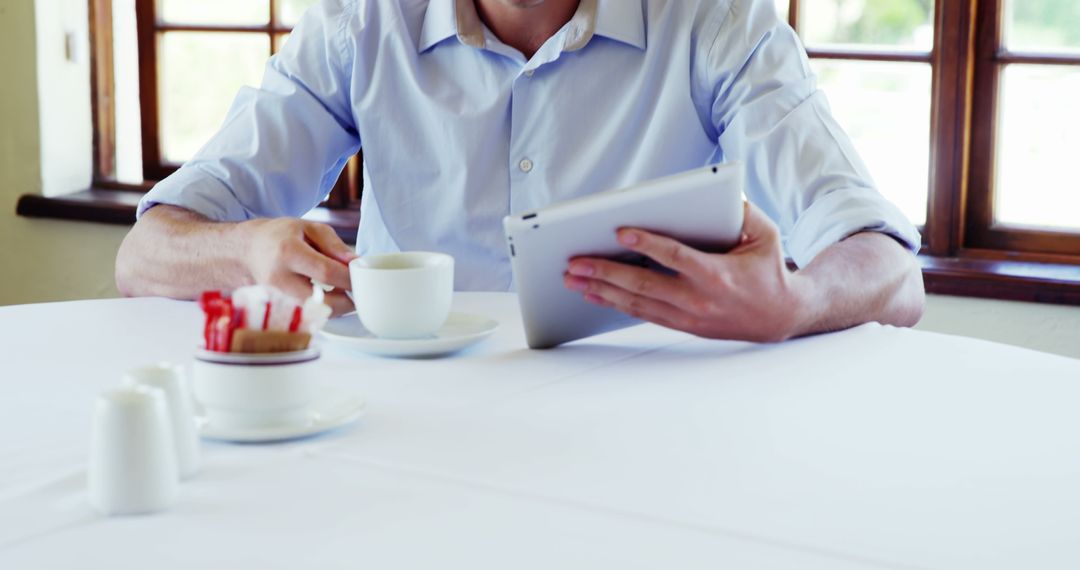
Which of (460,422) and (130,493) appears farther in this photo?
Answer: (460,422)

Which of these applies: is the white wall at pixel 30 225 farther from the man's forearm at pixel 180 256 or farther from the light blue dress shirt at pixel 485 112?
the man's forearm at pixel 180 256

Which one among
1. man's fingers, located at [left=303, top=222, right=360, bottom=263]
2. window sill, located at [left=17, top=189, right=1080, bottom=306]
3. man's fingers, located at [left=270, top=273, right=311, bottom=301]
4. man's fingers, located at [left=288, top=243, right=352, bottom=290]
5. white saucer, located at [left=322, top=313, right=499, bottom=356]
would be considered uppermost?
man's fingers, located at [left=303, top=222, right=360, bottom=263]

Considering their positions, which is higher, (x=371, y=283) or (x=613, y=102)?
(x=613, y=102)

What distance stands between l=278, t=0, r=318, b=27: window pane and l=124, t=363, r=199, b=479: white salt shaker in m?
2.07

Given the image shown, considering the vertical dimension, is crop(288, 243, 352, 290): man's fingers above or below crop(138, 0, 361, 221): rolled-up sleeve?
below

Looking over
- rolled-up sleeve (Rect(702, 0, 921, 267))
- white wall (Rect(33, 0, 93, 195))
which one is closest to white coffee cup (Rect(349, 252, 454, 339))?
rolled-up sleeve (Rect(702, 0, 921, 267))

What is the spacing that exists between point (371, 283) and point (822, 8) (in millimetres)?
1461

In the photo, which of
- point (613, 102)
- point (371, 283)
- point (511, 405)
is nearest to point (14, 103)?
point (613, 102)

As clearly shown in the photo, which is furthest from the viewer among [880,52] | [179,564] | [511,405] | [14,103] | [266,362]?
[14,103]

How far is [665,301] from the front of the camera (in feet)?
3.82

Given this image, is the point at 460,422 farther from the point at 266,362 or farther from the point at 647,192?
the point at 647,192

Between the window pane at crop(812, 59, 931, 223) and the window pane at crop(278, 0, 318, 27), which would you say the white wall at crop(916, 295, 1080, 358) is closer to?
the window pane at crop(812, 59, 931, 223)

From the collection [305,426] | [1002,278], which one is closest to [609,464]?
[305,426]

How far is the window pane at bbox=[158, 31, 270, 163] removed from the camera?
2.90m
